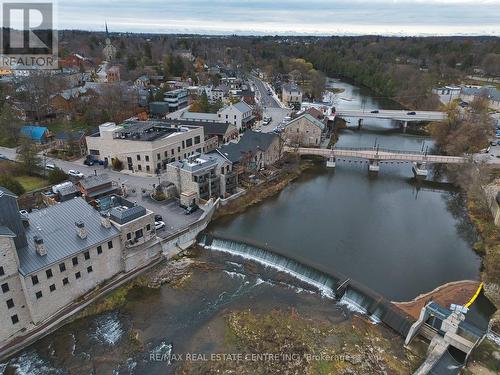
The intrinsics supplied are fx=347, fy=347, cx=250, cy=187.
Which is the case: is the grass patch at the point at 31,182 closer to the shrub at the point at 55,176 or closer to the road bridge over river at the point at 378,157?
the shrub at the point at 55,176

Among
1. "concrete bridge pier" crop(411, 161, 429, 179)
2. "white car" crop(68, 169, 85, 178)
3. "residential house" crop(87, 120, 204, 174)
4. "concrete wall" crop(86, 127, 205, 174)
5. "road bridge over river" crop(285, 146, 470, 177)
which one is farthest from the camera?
→ "road bridge over river" crop(285, 146, 470, 177)

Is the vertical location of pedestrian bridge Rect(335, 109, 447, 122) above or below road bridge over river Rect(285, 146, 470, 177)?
above

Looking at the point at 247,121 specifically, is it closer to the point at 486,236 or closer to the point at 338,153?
the point at 338,153

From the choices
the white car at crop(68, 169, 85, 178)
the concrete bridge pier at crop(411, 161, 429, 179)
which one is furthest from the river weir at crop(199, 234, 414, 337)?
the concrete bridge pier at crop(411, 161, 429, 179)

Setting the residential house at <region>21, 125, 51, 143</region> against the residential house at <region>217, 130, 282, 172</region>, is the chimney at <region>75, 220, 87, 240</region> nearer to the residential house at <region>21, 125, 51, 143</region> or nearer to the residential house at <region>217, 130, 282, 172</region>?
the residential house at <region>217, 130, 282, 172</region>

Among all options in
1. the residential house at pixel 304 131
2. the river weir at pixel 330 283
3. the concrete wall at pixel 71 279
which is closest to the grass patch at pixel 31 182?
the concrete wall at pixel 71 279
